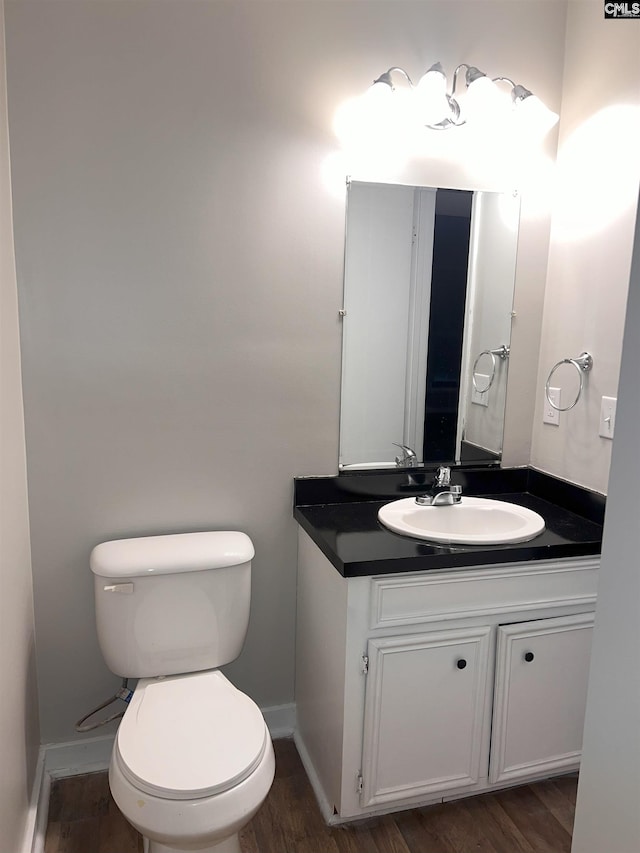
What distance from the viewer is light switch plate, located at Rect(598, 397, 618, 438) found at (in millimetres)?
1979

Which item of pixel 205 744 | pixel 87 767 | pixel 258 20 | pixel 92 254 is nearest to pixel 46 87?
pixel 92 254

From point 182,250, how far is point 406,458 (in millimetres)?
997

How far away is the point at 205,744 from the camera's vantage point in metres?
1.55

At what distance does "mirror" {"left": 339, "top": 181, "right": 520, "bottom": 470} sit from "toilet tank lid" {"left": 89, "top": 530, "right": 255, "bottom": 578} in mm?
483

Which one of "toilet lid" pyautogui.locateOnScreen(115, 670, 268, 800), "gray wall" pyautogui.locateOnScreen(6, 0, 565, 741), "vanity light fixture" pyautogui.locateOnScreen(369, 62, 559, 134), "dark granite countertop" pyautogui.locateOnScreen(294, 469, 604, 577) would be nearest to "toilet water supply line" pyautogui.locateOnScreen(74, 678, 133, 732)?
"gray wall" pyautogui.locateOnScreen(6, 0, 565, 741)

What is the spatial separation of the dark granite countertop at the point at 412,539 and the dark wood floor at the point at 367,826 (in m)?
0.78

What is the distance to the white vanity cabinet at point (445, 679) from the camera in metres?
1.75

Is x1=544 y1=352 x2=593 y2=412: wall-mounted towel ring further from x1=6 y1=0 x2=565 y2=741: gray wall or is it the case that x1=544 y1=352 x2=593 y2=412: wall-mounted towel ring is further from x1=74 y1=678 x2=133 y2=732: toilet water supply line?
x1=74 y1=678 x2=133 y2=732: toilet water supply line

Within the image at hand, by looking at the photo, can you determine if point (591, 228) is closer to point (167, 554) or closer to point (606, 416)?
point (606, 416)

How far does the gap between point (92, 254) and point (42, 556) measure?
0.91 metres

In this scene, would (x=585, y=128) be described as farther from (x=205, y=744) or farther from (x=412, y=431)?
(x=205, y=744)

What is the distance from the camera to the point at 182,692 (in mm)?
1787

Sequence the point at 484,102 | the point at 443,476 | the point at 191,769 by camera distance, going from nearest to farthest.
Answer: the point at 191,769, the point at 484,102, the point at 443,476

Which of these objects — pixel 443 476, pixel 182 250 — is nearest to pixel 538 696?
pixel 443 476
